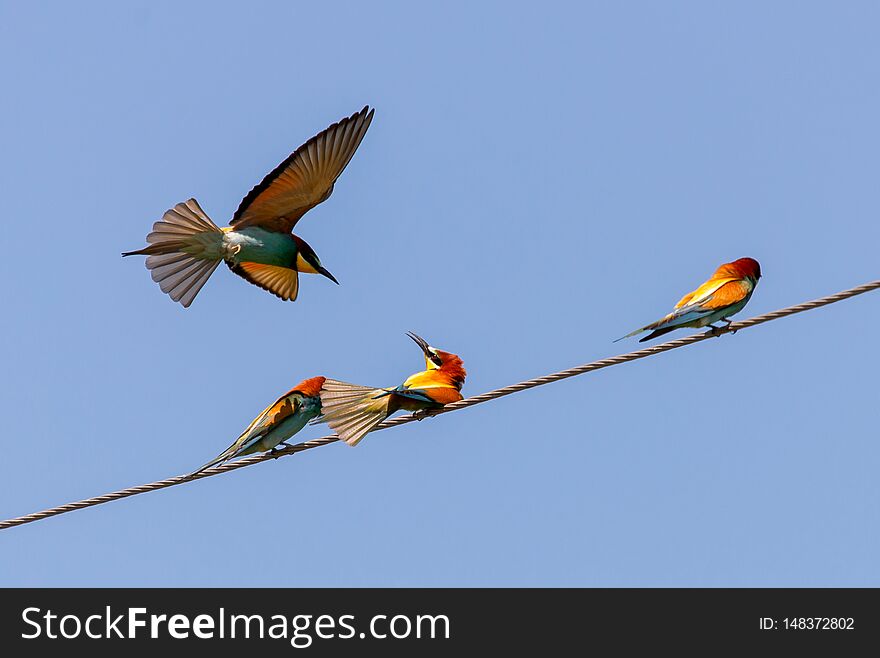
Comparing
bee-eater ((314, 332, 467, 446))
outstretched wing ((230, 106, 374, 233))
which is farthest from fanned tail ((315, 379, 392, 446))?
outstretched wing ((230, 106, 374, 233))

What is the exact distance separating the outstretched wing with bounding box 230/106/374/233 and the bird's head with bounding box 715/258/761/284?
5.43 feet

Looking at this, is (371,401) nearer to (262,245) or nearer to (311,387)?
(311,387)

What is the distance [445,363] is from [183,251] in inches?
60.2

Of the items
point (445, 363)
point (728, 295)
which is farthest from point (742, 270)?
point (445, 363)

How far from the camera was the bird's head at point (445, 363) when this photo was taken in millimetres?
6113

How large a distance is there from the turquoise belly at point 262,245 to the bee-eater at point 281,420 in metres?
1.08

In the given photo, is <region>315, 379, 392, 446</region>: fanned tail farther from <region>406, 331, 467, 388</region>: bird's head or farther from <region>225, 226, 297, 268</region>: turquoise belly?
<region>225, 226, 297, 268</region>: turquoise belly

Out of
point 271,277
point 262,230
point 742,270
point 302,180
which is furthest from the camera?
point 271,277

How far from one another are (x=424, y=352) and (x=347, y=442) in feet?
3.06

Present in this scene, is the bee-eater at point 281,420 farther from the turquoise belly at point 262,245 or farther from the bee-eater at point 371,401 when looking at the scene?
the turquoise belly at point 262,245

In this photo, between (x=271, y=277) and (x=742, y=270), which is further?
(x=271, y=277)

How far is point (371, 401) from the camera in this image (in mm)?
5793

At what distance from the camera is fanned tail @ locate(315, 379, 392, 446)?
5.67m
